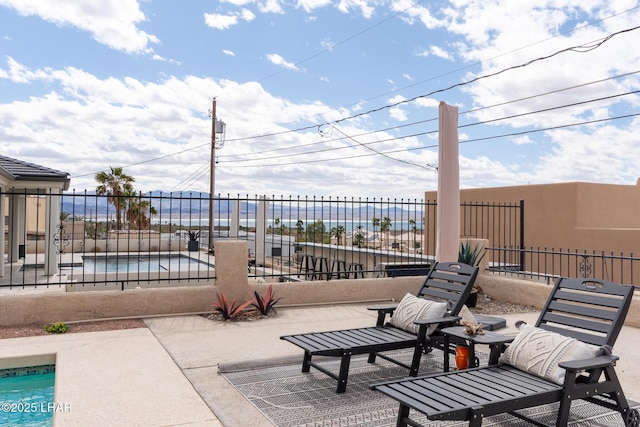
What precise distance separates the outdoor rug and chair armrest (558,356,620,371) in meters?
0.60

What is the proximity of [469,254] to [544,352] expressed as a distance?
244 inches

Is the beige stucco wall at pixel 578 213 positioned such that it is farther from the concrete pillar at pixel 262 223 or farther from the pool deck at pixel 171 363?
the concrete pillar at pixel 262 223

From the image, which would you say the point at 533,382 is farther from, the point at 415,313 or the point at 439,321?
the point at 415,313

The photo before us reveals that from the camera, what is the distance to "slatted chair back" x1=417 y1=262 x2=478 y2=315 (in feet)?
17.4

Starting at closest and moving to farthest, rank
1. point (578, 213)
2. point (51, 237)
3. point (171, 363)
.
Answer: point (171, 363) → point (51, 237) → point (578, 213)

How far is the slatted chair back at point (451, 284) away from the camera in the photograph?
530 cm

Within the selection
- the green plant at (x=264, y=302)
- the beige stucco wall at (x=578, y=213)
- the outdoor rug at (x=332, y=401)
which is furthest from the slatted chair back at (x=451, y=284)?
the beige stucco wall at (x=578, y=213)

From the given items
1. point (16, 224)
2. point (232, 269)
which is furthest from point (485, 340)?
point (16, 224)

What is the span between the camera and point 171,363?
5188mm

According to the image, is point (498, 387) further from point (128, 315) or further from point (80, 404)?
point (128, 315)

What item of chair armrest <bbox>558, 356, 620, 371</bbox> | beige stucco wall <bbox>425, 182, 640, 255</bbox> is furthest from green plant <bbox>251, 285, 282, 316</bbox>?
beige stucco wall <bbox>425, 182, 640, 255</bbox>

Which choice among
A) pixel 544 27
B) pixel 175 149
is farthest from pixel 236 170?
pixel 544 27

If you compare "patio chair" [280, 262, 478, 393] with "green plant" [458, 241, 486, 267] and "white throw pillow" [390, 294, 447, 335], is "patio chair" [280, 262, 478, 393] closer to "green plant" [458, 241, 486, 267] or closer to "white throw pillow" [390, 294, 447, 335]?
"white throw pillow" [390, 294, 447, 335]

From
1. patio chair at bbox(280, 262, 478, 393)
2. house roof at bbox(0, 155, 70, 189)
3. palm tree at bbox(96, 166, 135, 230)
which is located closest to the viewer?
patio chair at bbox(280, 262, 478, 393)
